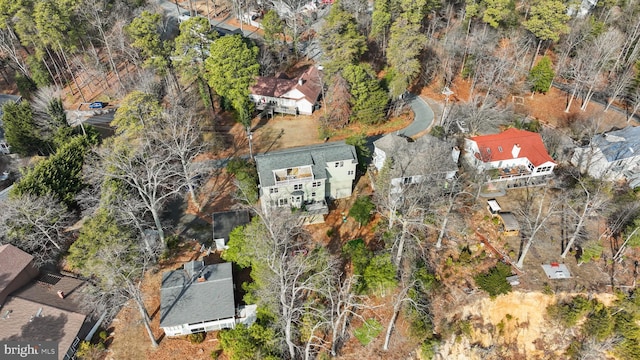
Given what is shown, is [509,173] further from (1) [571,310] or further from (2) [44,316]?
(2) [44,316]

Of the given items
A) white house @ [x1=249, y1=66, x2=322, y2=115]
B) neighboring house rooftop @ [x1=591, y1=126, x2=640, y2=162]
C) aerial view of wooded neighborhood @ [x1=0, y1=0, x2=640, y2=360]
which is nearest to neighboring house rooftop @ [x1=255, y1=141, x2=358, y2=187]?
aerial view of wooded neighborhood @ [x1=0, y1=0, x2=640, y2=360]

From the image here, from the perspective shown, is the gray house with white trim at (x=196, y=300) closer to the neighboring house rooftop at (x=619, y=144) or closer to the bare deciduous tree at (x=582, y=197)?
the bare deciduous tree at (x=582, y=197)

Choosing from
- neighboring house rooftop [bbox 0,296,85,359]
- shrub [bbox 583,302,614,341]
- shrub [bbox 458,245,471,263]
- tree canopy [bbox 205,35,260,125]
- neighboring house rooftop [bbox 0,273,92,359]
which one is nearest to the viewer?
neighboring house rooftop [bbox 0,296,85,359]

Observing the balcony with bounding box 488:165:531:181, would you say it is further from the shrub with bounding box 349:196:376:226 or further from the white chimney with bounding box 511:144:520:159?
the shrub with bounding box 349:196:376:226

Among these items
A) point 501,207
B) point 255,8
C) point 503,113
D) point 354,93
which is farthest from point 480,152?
point 255,8

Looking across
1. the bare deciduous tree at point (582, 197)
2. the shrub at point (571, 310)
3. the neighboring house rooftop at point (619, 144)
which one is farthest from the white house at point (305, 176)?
the neighboring house rooftop at point (619, 144)

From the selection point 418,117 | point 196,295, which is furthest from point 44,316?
point 418,117

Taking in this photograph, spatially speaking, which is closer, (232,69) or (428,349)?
(428,349)
